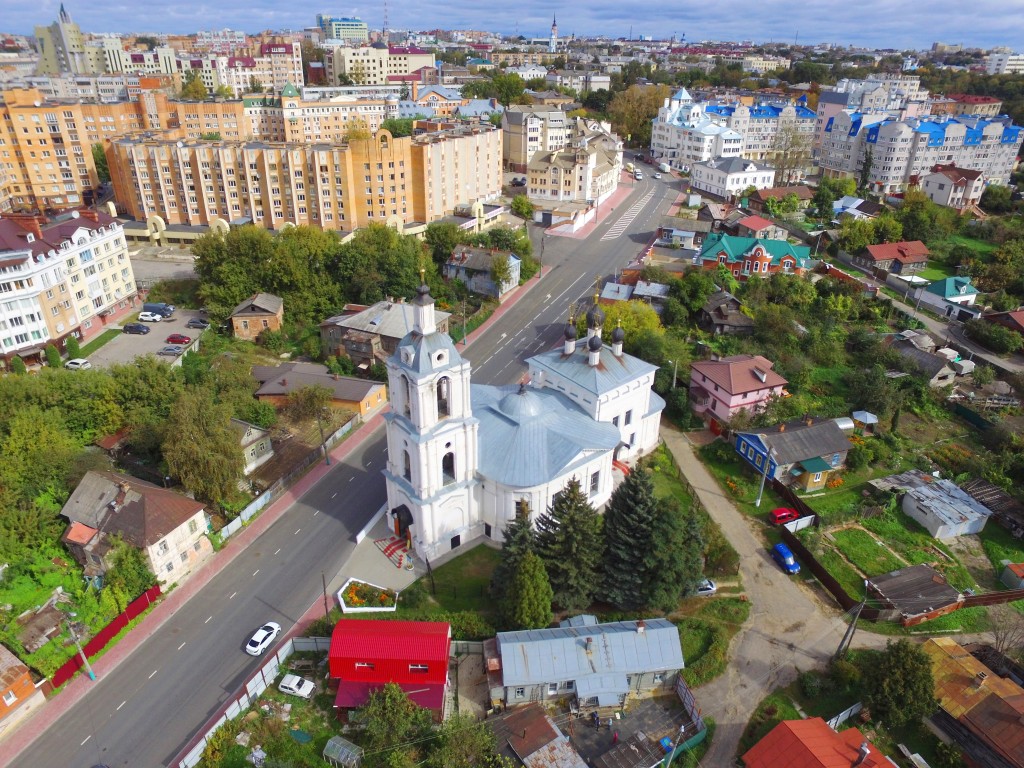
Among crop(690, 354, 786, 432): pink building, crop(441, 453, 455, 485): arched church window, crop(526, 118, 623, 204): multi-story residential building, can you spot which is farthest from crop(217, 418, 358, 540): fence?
crop(526, 118, 623, 204): multi-story residential building

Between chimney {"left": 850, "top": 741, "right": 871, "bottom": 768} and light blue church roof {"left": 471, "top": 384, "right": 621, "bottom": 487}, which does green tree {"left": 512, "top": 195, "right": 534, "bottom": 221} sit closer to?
light blue church roof {"left": 471, "top": 384, "right": 621, "bottom": 487}

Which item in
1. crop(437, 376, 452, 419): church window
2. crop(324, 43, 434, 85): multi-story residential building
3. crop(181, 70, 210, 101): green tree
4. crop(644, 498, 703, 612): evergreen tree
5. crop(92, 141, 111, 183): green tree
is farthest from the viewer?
crop(324, 43, 434, 85): multi-story residential building

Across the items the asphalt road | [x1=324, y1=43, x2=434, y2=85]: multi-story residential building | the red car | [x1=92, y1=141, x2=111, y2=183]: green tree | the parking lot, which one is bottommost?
the asphalt road

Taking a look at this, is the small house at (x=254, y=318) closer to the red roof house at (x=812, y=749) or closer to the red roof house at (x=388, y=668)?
the red roof house at (x=388, y=668)

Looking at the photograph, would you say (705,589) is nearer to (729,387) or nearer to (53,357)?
(729,387)

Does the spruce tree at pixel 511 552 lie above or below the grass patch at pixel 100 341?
above

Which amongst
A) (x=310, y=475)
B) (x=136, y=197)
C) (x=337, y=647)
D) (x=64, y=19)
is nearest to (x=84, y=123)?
(x=136, y=197)

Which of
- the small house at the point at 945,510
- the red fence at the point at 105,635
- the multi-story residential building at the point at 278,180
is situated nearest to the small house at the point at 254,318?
the multi-story residential building at the point at 278,180

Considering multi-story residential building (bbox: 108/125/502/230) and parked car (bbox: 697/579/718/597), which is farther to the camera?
multi-story residential building (bbox: 108/125/502/230)
